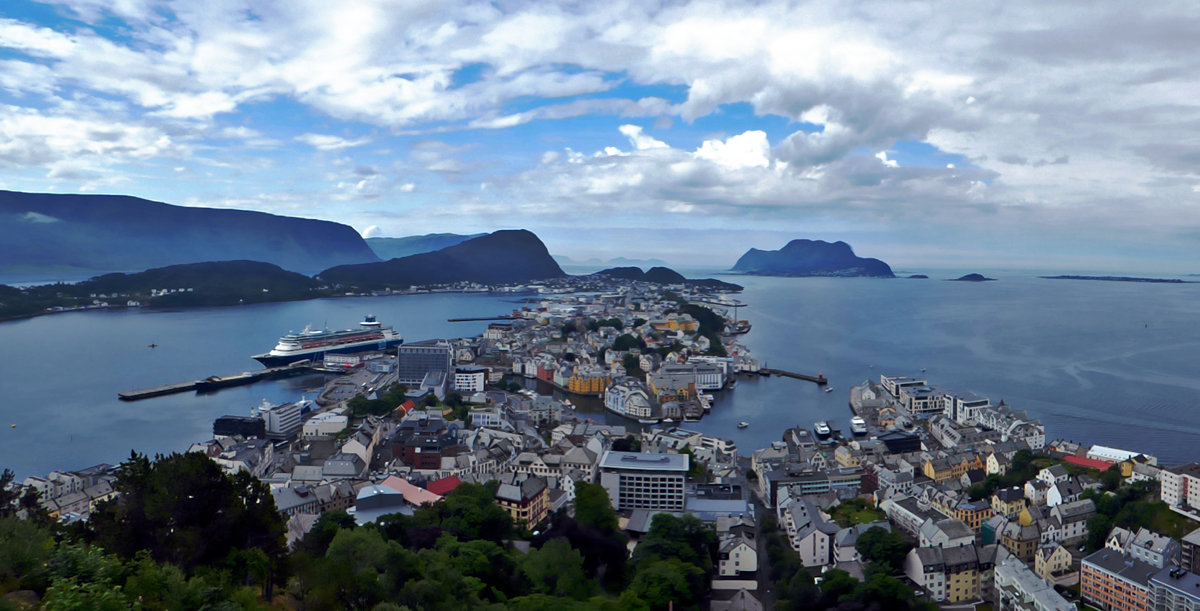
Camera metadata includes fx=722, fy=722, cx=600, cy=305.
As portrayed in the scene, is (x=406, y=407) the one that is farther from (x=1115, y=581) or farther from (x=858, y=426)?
(x=1115, y=581)

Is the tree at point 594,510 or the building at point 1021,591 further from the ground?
the tree at point 594,510

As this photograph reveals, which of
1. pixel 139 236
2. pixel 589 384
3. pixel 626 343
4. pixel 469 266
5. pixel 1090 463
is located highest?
pixel 139 236

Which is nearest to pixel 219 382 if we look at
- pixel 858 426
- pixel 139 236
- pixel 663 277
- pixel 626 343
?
pixel 626 343

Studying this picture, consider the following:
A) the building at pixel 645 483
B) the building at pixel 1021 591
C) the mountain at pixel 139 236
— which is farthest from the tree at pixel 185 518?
the mountain at pixel 139 236

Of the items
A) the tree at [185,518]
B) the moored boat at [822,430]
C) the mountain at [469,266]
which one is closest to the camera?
the tree at [185,518]

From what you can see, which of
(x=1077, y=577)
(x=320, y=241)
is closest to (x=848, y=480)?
(x=1077, y=577)

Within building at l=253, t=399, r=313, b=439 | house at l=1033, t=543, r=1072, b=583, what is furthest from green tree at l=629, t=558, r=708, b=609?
building at l=253, t=399, r=313, b=439

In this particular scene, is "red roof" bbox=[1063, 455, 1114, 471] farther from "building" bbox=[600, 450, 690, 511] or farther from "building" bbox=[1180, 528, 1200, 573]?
"building" bbox=[600, 450, 690, 511]

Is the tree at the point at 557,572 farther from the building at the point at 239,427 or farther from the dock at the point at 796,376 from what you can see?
the dock at the point at 796,376
